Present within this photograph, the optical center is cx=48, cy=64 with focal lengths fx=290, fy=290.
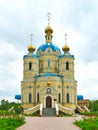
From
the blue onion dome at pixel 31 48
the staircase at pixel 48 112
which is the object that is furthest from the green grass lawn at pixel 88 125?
the blue onion dome at pixel 31 48

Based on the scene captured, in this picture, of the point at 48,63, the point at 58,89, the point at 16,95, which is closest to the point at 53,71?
the point at 48,63

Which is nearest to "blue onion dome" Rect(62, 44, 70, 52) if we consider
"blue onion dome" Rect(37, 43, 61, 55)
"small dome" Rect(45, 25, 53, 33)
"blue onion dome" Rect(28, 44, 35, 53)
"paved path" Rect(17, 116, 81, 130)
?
"blue onion dome" Rect(37, 43, 61, 55)

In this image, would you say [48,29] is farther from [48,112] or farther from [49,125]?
[49,125]

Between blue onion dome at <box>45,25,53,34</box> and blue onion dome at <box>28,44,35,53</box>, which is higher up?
blue onion dome at <box>45,25,53,34</box>

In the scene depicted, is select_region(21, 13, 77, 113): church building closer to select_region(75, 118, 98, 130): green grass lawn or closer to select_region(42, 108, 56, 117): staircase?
select_region(42, 108, 56, 117): staircase

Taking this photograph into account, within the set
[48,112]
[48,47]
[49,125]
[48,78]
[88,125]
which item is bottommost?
[48,112]

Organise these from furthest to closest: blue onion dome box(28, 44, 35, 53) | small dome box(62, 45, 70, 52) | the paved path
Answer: blue onion dome box(28, 44, 35, 53)
small dome box(62, 45, 70, 52)
the paved path

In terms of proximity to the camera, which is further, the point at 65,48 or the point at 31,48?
the point at 31,48

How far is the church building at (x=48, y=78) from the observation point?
5172 cm

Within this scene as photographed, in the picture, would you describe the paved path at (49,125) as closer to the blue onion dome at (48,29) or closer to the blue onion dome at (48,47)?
the blue onion dome at (48,47)

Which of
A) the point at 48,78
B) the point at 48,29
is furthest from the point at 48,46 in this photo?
the point at 48,78

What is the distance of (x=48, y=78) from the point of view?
172ft

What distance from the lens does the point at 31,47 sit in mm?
57688

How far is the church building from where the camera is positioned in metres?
51.7
